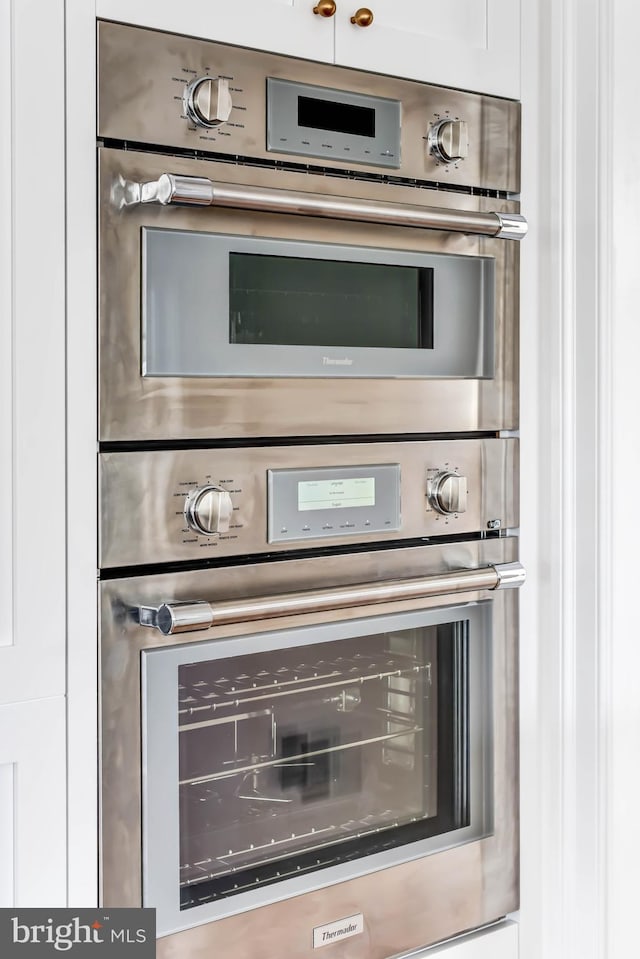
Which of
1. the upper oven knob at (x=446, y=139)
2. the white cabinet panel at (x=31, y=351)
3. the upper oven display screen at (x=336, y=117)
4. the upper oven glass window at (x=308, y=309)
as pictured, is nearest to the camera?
the white cabinet panel at (x=31, y=351)

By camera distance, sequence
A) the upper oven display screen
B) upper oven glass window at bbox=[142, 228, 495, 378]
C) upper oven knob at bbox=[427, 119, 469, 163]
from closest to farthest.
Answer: upper oven glass window at bbox=[142, 228, 495, 378] → the upper oven display screen → upper oven knob at bbox=[427, 119, 469, 163]

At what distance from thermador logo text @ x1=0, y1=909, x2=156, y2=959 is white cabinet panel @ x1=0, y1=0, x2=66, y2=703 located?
0.79ft

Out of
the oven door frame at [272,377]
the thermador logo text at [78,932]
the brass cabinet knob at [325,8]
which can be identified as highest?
the brass cabinet knob at [325,8]

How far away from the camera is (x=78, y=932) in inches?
44.1

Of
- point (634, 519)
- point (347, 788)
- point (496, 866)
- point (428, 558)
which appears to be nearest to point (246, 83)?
point (428, 558)

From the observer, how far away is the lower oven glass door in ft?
3.88

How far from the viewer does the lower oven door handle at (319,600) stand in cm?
112

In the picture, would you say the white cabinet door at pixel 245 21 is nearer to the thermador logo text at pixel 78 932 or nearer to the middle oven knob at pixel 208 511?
the middle oven knob at pixel 208 511

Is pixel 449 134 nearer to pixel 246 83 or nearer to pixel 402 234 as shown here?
pixel 402 234

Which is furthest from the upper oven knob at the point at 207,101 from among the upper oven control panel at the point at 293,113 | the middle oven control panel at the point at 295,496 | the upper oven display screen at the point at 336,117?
the middle oven control panel at the point at 295,496

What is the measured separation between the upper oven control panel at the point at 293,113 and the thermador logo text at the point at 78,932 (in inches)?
32.8

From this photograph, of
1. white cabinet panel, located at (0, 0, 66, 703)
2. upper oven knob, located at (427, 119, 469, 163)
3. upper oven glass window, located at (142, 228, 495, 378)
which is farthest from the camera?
upper oven knob, located at (427, 119, 469, 163)

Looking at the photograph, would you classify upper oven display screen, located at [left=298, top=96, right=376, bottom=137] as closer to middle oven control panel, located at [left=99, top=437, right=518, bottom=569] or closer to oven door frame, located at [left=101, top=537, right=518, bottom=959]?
middle oven control panel, located at [left=99, top=437, right=518, bottom=569]

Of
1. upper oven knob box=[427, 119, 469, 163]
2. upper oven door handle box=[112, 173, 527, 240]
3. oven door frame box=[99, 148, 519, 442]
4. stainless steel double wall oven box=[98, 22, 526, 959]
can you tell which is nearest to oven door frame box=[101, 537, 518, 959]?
stainless steel double wall oven box=[98, 22, 526, 959]
